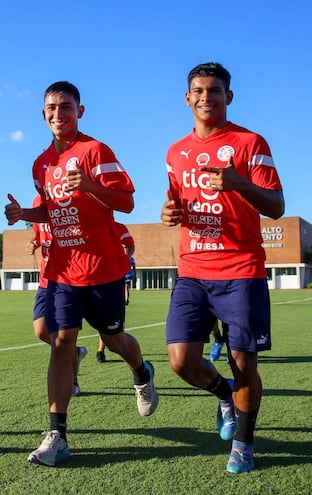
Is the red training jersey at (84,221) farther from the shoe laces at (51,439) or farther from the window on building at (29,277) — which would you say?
the window on building at (29,277)

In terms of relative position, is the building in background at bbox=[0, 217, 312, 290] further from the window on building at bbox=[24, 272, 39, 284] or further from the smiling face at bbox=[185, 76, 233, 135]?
the smiling face at bbox=[185, 76, 233, 135]

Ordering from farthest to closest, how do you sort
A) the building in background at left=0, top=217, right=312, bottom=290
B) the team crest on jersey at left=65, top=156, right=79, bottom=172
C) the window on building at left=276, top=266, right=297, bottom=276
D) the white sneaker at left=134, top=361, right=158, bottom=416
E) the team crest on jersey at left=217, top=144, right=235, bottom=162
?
the window on building at left=276, top=266, right=297, bottom=276 → the building in background at left=0, top=217, right=312, bottom=290 → the white sneaker at left=134, top=361, right=158, bottom=416 → the team crest on jersey at left=65, top=156, right=79, bottom=172 → the team crest on jersey at left=217, top=144, right=235, bottom=162

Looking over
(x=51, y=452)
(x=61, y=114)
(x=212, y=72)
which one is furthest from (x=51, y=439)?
(x=212, y=72)

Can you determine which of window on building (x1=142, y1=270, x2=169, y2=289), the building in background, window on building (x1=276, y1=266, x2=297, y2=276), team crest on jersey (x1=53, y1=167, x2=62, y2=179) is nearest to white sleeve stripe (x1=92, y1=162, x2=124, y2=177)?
team crest on jersey (x1=53, y1=167, x2=62, y2=179)

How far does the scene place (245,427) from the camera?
156 inches

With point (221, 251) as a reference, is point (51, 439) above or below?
below

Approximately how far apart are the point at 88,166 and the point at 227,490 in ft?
8.07

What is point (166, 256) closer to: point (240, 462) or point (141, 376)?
point (141, 376)

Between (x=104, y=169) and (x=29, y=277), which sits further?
(x=29, y=277)

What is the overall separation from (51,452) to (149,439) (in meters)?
0.90

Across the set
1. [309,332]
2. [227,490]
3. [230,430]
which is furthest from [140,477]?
[309,332]

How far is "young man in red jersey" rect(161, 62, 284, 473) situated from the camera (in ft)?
12.7

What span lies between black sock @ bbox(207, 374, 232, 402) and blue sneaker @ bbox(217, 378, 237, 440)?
4cm

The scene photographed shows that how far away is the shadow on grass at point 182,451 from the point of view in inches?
157
